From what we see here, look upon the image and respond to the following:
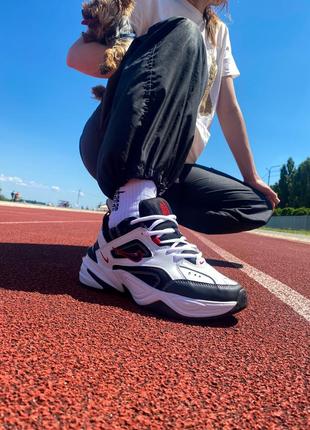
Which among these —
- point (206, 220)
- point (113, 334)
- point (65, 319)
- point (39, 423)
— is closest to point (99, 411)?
point (39, 423)

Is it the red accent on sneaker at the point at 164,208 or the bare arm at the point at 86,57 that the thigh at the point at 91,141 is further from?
the red accent on sneaker at the point at 164,208

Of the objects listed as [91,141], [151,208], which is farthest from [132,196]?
[91,141]

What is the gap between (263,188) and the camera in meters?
2.62

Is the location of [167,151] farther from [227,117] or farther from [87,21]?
[227,117]

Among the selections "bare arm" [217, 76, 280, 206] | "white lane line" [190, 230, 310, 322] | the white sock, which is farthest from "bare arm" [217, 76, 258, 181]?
the white sock

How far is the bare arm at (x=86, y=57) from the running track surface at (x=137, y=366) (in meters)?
1.17

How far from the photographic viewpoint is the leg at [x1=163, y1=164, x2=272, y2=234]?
2.54 meters

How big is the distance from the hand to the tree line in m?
70.2

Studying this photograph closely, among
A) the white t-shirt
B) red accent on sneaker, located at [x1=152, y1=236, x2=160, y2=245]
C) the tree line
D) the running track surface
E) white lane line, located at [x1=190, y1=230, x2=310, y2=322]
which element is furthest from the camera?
the tree line

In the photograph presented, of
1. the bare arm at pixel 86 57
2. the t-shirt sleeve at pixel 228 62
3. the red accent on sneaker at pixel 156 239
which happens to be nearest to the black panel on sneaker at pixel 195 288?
the red accent on sneaker at pixel 156 239

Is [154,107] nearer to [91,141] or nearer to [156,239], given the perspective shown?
[156,239]

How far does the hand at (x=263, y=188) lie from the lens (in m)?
2.59

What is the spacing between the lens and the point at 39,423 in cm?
60

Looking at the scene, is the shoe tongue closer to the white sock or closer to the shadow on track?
the white sock
